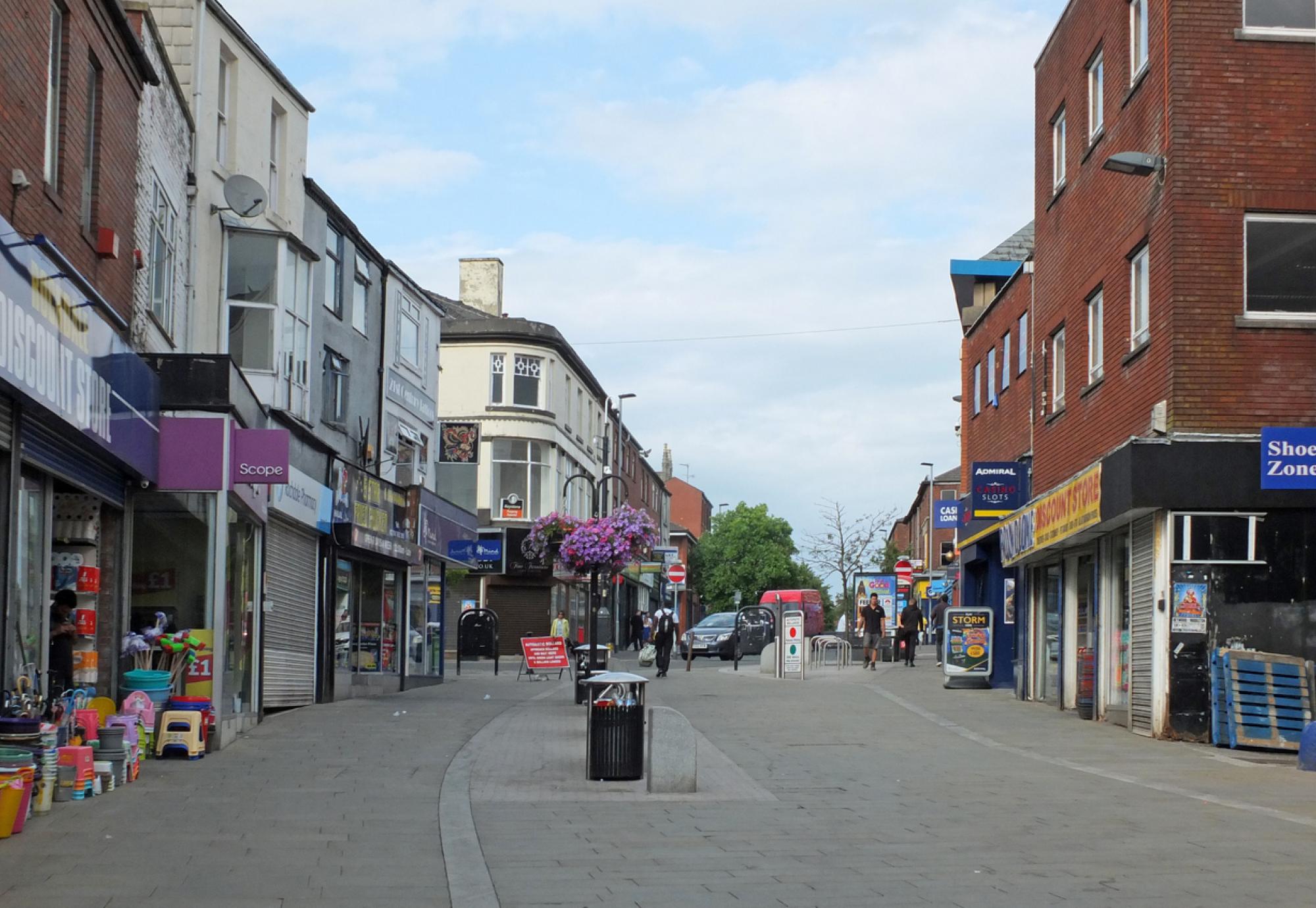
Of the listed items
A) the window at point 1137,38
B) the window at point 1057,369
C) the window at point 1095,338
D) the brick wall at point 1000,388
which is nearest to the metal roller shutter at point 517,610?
the brick wall at point 1000,388

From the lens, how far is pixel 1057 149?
2539cm

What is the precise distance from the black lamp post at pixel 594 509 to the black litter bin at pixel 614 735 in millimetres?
9052

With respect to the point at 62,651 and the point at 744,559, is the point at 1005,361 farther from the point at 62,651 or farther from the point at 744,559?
the point at 744,559

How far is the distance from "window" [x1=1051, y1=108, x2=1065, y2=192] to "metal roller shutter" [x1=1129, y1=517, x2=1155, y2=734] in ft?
24.7

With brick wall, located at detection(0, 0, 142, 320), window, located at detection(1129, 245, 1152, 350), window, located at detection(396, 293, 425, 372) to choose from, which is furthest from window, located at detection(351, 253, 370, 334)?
window, located at detection(1129, 245, 1152, 350)

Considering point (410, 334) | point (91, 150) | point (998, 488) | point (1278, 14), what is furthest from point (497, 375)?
point (91, 150)

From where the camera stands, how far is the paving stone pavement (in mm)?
8375

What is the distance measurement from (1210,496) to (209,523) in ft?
35.5

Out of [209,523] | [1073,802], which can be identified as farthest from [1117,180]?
[209,523]

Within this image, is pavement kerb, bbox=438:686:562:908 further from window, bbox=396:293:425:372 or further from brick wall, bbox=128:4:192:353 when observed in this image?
window, bbox=396:293:425:372

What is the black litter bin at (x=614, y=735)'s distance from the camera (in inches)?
539

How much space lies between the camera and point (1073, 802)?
495 inches

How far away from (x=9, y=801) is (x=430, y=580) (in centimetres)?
2417

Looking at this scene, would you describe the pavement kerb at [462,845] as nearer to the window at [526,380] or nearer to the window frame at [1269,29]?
the window frame at [1269,29]
